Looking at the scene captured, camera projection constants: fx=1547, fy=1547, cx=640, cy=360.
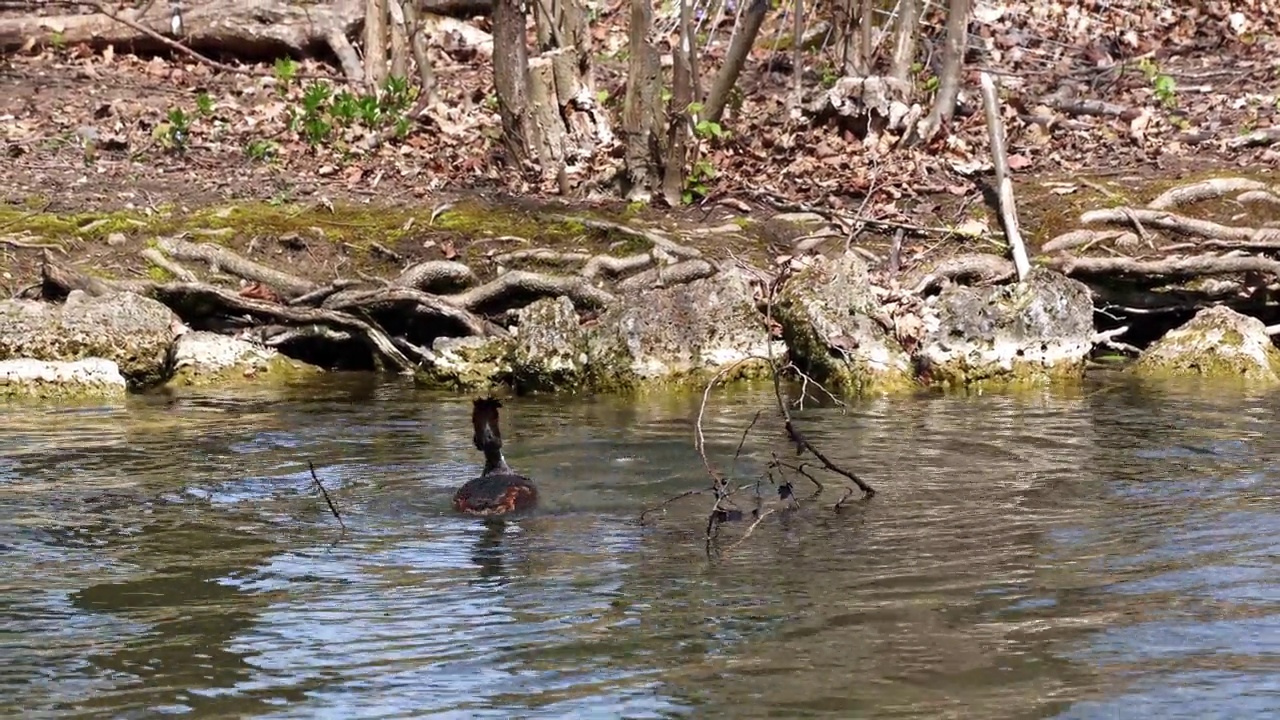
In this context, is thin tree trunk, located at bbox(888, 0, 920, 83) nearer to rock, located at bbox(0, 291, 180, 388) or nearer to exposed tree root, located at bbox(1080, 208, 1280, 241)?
exposed tree root, located at bbox(1080, 208, 1280, 241)

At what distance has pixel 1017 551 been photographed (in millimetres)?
6199

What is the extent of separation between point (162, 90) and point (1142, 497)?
14.1 metres

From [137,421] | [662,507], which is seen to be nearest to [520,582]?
[662,507]

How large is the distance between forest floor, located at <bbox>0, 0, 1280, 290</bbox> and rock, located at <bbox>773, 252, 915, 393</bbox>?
5.07 ft

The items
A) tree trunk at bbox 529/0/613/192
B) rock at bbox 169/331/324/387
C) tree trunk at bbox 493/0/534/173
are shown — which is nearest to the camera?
rock at bbox 169/331/324/387

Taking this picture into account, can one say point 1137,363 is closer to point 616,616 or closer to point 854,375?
point 854,375

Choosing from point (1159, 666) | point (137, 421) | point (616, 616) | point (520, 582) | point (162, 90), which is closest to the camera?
point (1159, 666)

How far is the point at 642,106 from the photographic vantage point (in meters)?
14.0

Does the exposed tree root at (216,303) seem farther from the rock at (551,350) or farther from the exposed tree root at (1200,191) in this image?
the exposed tree root at (1200,191)

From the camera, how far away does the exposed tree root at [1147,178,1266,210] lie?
1309cm

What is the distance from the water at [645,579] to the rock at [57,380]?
6.20ft

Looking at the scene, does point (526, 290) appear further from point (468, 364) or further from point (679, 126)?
point (679, 126)

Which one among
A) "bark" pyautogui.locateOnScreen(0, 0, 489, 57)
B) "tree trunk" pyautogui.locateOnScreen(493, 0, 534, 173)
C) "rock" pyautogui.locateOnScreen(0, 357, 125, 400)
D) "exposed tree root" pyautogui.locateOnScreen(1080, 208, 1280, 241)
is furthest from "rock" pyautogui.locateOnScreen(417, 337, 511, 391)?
"bark" pyautogui.locateOnScreen(0, 0, 489, 57)

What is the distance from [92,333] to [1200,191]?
9173mm
